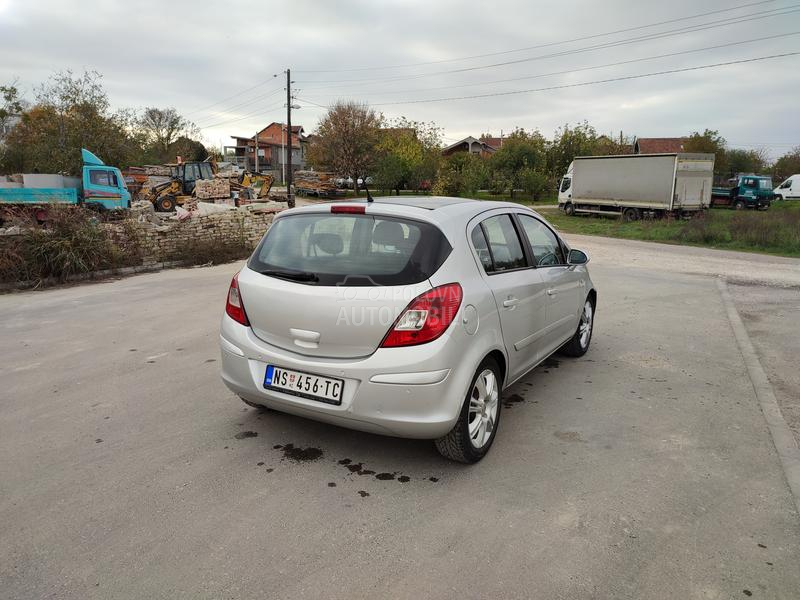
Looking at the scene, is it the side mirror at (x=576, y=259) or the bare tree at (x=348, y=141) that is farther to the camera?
the bare tree at (x=348, y=141)

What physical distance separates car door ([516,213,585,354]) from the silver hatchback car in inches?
22.1

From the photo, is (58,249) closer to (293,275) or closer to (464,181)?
(293,275)

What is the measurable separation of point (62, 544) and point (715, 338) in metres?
6.77

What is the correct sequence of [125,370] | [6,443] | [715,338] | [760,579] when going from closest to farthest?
[760,579] → [6,443] → [125,370] → [715,338]

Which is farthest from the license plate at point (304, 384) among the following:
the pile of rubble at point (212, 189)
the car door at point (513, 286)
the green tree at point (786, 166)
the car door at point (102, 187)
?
the green tree at point (786, 166)

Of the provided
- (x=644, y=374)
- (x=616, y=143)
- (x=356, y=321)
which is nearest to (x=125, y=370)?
(x=356, y=321)

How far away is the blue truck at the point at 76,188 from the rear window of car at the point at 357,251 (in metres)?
18.5

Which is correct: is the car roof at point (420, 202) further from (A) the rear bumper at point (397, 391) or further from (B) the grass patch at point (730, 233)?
(B) the grass patch at point (730, 233)

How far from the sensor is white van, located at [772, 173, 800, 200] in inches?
1641

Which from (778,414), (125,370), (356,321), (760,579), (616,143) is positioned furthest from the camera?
(616,143)

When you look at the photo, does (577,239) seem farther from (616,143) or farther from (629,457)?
(616,143)

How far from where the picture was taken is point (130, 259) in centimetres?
1170

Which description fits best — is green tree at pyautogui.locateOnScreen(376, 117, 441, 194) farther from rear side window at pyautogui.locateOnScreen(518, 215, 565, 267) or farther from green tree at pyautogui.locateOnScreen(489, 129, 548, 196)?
rear side window at pyautogui.locateOnScreen(518, 215, 565, 267)

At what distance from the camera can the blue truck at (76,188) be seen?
18828 mm
